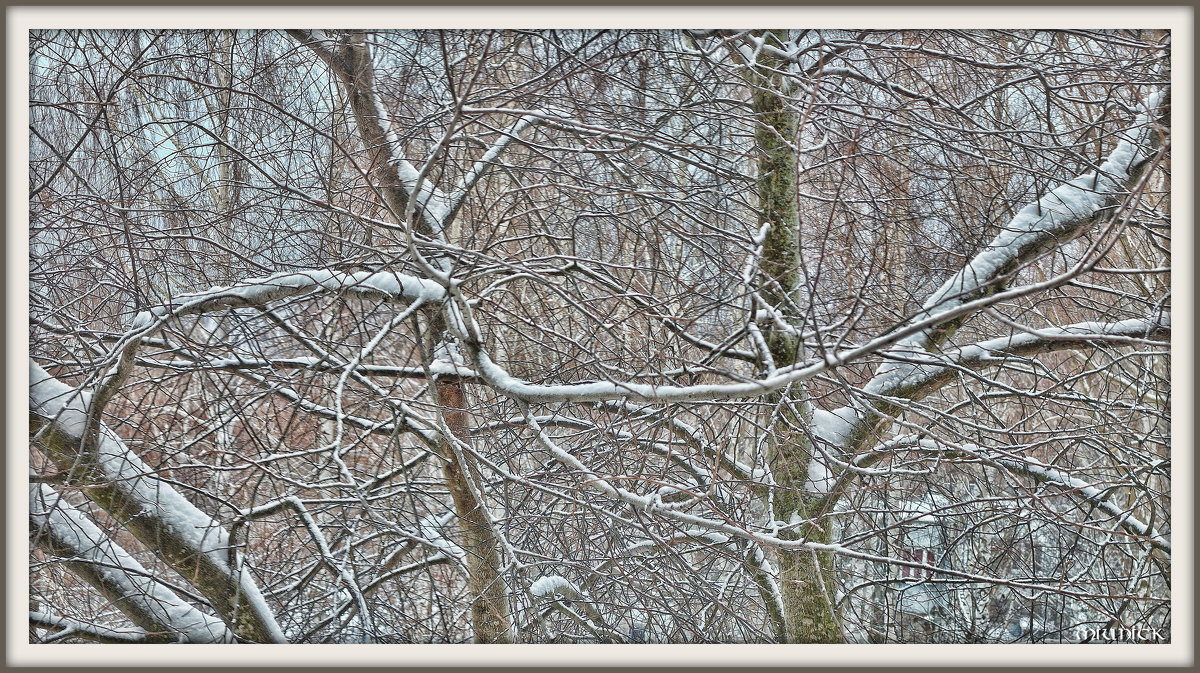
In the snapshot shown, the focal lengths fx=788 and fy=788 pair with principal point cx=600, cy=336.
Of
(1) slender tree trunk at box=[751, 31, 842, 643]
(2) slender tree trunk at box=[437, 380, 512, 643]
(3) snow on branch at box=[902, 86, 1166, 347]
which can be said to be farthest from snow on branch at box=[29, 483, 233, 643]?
(3) snow on branch at box=[902, 86, 1166, 347]

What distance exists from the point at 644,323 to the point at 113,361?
1541 millimetres

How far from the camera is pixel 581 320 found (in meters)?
A: 2.57

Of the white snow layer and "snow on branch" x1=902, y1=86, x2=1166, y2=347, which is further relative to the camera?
→ "snow on branch" x1=902, y1=86, x2=1166, y2=347

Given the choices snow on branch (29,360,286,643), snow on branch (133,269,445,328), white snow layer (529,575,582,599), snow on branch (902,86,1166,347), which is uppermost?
snow on branch (902,86,1166,347)

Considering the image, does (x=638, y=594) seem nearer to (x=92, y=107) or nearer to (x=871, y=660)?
(x=871, y=660)

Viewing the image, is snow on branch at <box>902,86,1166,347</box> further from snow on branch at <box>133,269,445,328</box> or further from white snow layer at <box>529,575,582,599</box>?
snow on branch at <box>133,269,445,328</box>

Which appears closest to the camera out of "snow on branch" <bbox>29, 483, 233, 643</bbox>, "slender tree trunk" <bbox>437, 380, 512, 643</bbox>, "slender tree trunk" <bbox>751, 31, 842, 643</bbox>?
"snow on branch" <bbox>29, 483, 233, 643</bbox>

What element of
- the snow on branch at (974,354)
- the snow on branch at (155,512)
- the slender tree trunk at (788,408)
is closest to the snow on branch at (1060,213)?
the snow on branch at (974,354)

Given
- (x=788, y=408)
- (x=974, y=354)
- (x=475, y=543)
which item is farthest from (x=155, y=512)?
(x=974, y=354)

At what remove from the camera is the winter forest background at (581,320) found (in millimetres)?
2230

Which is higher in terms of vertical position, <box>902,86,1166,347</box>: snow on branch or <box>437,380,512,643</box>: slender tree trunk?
<box>902,86,1166,347</box>: snow on branch

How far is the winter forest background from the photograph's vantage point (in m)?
2.23

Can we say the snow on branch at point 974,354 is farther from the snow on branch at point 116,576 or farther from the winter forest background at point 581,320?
the snow on branch at point 116,576

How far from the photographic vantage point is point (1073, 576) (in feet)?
8.09
